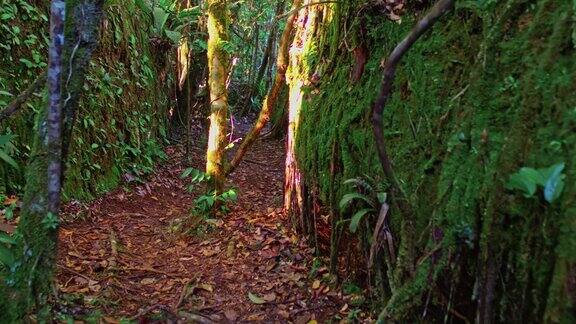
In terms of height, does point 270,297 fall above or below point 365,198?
below

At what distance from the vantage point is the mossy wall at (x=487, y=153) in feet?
6.60

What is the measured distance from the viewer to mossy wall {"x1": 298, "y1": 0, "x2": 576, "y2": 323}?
2.01 meters

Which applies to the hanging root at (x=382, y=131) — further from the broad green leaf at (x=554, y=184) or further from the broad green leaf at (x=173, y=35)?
the broad green leaf at (x=173, y=35)

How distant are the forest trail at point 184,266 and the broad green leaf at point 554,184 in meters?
2.17

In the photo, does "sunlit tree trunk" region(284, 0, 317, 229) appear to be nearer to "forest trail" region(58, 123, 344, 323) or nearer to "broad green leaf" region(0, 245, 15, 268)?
"forest trail" region(58, 123, 344, 323)

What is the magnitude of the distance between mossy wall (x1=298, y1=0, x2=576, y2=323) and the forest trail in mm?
1090

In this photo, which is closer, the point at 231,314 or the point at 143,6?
the point at 231,314

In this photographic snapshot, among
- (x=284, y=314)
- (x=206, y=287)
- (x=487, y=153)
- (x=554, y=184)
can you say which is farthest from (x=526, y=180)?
(x=206, y=287)

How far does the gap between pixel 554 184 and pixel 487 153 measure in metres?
0.50

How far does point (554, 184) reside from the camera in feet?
6.27

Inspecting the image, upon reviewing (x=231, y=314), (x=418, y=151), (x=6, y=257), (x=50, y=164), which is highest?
(x=418, y=151)

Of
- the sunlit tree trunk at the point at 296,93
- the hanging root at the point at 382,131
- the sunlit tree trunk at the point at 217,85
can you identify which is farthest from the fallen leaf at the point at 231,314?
the sunlit tree trunk at the point at 217,85

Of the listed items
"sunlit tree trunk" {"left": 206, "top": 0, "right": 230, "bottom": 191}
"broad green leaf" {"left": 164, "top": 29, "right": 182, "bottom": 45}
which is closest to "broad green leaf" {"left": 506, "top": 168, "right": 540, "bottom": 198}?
"sunlit tree trunk" {"left": 206, "top": 0, "right": 230, "bottom": 191}

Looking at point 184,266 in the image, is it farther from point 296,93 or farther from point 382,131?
point 382,131
